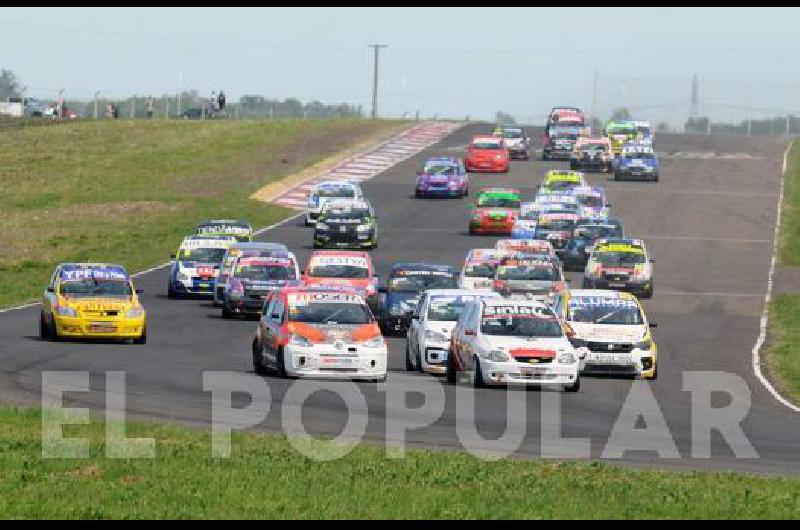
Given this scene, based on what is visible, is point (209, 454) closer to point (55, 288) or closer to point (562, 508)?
point (562, 508)

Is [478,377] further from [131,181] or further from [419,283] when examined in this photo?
[131,181]

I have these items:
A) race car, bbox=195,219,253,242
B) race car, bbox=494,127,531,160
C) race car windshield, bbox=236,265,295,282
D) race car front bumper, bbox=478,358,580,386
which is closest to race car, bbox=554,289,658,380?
race car front bumper, bbox=478,358,580,386

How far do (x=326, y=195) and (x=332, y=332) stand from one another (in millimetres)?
37029

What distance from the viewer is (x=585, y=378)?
3231 cm

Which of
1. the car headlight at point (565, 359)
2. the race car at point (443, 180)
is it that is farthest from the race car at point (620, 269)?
the race car at point (443, 180)

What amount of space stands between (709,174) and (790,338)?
45.4 meters

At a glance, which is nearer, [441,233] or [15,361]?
[15,361]

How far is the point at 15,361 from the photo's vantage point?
3098 cm

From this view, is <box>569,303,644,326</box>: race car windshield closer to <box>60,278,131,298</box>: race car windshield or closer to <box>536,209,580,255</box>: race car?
<box>60,278,131,298</box>: race car windshield

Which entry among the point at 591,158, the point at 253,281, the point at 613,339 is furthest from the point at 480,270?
the point at 591,158

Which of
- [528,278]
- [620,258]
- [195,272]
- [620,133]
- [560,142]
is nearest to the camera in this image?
[528,278]

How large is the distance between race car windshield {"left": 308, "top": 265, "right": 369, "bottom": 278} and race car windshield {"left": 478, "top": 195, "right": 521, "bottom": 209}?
22159 millimetres

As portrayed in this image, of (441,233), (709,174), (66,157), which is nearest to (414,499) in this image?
(441,233)

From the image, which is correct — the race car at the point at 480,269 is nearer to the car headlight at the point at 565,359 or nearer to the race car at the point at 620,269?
the race car at the point at 620,269
